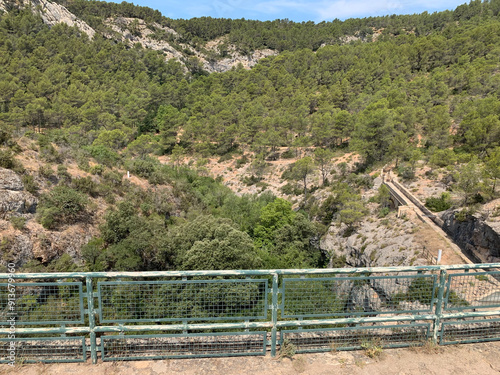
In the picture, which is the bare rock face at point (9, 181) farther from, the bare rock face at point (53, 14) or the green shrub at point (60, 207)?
the bare rock face at point (53, 14)

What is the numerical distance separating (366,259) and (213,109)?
133 feet

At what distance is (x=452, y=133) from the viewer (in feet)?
123

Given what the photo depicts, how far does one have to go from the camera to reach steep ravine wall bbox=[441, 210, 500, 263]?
52.9ft

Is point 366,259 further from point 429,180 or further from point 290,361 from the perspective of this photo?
point 290,361

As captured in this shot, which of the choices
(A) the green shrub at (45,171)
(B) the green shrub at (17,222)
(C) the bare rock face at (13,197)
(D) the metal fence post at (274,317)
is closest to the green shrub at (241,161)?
A: (A) the green shrub at (45,171)

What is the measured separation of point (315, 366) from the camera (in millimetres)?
4000

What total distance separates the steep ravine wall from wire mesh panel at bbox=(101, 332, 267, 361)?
54.4 feet

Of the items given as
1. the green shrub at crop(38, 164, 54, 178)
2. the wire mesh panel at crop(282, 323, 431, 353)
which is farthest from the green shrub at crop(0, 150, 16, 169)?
the wire mesh panel at crop(282, 323, 431, 353)

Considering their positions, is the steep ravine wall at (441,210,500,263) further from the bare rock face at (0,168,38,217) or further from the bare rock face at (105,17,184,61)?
the bare rock face at (105,17,184,61)

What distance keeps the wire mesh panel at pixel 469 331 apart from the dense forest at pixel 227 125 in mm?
12242

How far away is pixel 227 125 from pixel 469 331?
165ft

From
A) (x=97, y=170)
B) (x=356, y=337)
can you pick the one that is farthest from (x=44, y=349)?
(x=97, y=170)

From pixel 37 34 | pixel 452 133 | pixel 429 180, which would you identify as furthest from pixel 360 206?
pixel 37 34

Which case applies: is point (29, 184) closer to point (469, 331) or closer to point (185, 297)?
point (185, 297)
